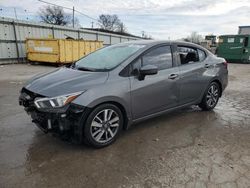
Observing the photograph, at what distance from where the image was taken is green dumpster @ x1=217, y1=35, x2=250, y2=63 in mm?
17969

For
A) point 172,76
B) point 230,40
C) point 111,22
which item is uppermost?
point 111,22

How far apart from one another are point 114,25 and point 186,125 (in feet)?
193

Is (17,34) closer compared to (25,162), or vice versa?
(25,162)

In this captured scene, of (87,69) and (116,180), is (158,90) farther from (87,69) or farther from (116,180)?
(116,180)

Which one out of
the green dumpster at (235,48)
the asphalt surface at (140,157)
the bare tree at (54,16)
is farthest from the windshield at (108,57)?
the bare tree at (54,16)

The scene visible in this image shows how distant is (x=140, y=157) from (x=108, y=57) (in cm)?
177

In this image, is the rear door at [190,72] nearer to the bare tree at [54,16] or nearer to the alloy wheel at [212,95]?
the alloy wheel at [212,95]

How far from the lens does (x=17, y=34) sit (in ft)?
48.2

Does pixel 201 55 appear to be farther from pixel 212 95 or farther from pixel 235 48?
pixel 235 48

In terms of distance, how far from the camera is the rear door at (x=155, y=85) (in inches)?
128

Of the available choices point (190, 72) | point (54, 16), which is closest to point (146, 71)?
point (190, 72)

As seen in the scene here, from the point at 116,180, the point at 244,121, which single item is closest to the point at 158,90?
the point at 116,180

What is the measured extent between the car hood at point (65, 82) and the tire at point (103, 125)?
1.20 ft

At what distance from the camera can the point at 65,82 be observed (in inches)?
114
